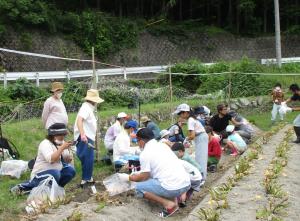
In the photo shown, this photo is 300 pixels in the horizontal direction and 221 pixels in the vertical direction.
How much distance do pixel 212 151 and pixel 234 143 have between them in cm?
228

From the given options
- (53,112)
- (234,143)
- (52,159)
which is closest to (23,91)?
(234,143)

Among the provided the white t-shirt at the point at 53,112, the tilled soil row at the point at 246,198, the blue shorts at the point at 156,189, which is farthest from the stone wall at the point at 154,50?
the blue shorts at the point at 156,189

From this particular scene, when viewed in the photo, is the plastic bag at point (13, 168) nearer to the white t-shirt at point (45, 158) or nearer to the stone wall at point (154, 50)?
the white t-shirt at point (45, 158)

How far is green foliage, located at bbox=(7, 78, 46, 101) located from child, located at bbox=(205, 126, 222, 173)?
32.1 ft

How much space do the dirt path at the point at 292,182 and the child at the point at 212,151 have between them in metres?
1.44

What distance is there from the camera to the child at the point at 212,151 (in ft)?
36.9

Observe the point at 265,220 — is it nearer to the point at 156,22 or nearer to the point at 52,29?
the point at 52,29

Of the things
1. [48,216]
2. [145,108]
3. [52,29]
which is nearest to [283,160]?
[48,216]

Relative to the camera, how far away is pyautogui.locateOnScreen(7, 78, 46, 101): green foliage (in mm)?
19266

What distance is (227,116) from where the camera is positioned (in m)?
14.0

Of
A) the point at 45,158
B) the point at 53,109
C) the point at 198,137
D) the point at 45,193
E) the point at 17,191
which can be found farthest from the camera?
the point at 198,137

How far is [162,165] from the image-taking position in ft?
25.1

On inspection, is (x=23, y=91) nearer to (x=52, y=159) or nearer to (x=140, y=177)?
(x=52, y=159)

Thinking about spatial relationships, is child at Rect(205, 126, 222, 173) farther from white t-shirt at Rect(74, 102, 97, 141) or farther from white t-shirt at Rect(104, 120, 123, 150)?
white t-shirt at Rect(74, 102, 97, 141)
